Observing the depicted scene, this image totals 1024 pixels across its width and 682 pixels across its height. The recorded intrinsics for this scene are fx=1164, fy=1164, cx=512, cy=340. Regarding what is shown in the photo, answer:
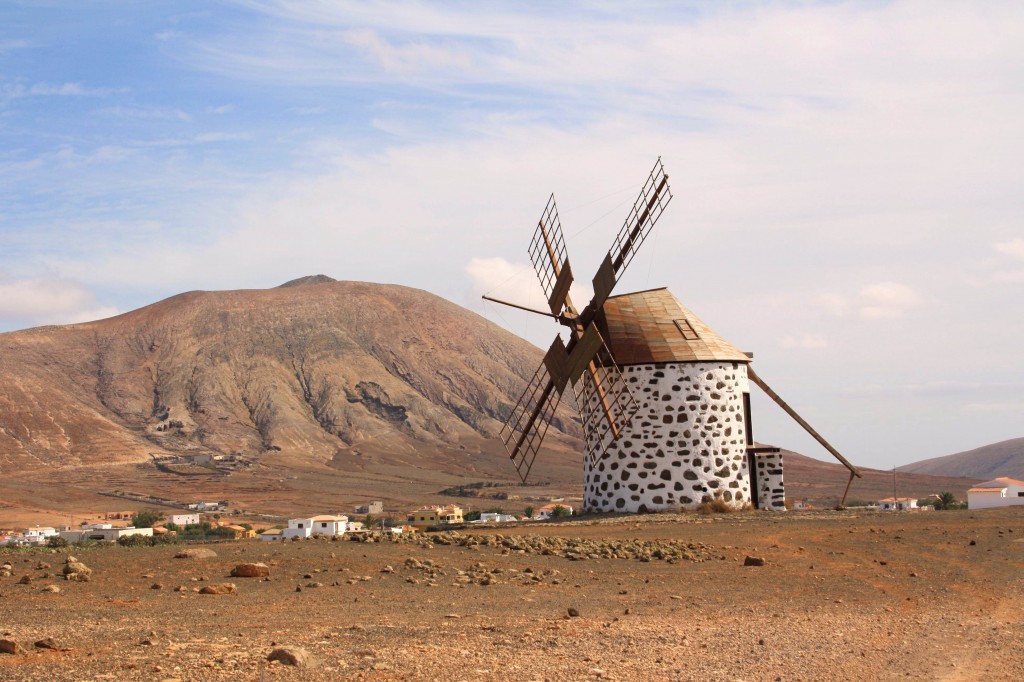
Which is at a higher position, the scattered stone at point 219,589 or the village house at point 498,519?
the scattered stone at point 219,589

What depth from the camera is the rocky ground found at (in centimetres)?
1130

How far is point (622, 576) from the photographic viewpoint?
1880 cm

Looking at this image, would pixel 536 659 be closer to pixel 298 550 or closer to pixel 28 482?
pixel 298 550

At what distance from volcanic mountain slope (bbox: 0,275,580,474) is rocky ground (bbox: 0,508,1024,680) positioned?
11496 cm

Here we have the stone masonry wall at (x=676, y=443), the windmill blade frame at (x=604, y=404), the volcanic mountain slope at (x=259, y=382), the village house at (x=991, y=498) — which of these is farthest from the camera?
the volcanic mountain slope at (x=259, y=382)

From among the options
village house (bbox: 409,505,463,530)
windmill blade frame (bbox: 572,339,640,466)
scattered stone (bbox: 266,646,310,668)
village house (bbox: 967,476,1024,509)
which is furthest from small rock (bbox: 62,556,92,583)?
village house (bbox: 409,505,463,530)

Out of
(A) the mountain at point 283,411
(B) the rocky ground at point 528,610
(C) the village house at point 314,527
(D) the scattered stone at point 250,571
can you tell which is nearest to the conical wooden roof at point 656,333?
(B) the rocky ground at point 528,610

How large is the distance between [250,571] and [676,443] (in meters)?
18.2

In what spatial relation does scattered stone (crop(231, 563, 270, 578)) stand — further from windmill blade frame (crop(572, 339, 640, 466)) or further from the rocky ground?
windmill blade frame (crop(572, 339, 640, 466))

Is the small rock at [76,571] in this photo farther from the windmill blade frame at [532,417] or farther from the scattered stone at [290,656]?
the windmill blade frame at [532,417]

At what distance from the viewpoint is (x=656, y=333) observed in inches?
1358

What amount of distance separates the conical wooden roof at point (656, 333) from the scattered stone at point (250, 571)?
18.1m

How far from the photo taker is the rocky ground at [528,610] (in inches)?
445

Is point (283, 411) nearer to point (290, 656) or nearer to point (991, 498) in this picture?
point (991, 498)
